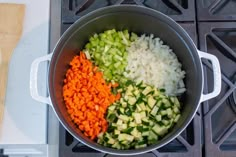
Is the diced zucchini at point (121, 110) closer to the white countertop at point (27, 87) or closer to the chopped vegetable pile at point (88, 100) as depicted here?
the chopped vegetable pile at point (88, 100)

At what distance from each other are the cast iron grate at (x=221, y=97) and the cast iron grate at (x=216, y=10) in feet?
0.05

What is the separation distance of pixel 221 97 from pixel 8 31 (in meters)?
0.48

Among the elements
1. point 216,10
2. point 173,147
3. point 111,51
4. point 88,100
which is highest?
point 216,10

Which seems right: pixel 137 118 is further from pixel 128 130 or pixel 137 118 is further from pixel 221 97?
pixel 221 97

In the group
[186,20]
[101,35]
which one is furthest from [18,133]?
[186,20]

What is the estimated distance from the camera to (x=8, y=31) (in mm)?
770

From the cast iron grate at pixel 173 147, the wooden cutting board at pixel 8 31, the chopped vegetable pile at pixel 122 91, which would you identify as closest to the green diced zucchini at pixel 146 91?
the chopped vegetable pile at pixel 122 91

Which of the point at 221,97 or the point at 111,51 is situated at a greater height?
the point at 111,51

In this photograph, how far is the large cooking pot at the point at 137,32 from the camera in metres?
0.71

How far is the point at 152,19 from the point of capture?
2.65 feet

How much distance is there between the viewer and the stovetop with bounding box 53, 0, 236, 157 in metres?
0.79

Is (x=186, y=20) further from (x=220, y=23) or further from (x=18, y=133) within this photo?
(x=18, y=133)

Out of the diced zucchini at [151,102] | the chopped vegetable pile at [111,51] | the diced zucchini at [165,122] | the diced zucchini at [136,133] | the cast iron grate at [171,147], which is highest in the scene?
the chopped vegetable pile at [111,51]

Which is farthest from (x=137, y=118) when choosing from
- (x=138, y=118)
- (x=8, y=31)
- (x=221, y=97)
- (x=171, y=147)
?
(x=8, y=31)
